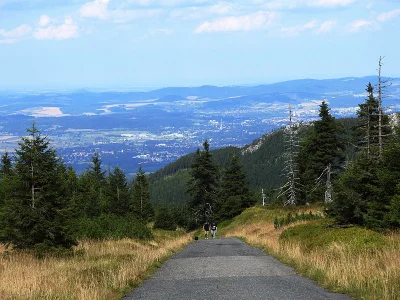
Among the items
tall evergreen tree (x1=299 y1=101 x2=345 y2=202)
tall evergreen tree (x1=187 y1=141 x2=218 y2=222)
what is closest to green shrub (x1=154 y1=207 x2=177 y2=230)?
tall evergreen tree (x1=187 y1=141 x2=218 y2=222)

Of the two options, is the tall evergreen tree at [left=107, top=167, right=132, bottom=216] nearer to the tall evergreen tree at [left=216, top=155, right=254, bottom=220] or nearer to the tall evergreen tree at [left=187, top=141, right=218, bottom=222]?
the tall evergreen tree at [left=187, top=141, right=218, bottom=222]

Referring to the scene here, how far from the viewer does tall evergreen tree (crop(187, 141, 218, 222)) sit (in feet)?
194

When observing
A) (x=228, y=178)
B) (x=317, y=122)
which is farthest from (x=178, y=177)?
(x=317, y=122)

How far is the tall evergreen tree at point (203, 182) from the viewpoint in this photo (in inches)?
2324

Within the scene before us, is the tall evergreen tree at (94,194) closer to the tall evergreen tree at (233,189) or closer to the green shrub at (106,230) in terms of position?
the tall evergreen tree at (233,189)

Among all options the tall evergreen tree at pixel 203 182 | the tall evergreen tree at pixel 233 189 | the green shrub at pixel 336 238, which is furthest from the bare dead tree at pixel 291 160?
A: the green shrub at pixel 336 238

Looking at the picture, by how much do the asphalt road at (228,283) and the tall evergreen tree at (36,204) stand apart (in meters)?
4.02

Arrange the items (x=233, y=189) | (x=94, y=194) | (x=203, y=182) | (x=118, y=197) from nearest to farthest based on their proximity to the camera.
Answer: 1. (x=94, y=194)
2. (x=203, y=182)
3. (x=233, y=189)
4. (x=118, y=197)

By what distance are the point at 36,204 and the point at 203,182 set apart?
45.3 metres

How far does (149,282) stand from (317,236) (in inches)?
347

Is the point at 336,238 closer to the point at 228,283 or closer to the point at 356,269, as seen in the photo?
the point at 356,269

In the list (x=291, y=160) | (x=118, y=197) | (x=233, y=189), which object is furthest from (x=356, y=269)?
(x=118, y=197)

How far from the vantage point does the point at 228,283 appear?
33.6ft

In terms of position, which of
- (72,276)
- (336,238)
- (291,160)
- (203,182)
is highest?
(291,160)
